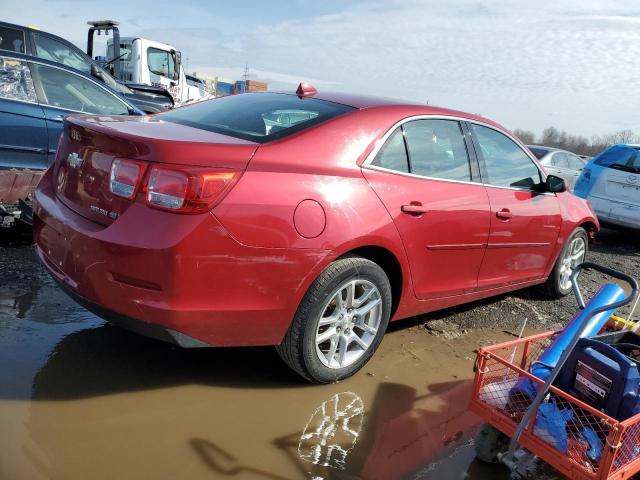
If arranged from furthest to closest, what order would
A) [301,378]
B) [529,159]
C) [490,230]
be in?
1. [529,159]
2. [490,230]
3. [301,378]

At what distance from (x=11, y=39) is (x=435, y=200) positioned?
7324 mm

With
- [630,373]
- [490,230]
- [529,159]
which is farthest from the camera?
[529,159]

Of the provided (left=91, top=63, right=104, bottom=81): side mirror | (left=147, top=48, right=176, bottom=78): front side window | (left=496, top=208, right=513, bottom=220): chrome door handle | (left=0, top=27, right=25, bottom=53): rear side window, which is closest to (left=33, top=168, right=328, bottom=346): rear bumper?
(left=496, top=208, right=513, bottom=220): chrome door handle

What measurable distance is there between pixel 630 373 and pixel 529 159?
2.54 m

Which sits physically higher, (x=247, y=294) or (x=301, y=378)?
(x=247, y=294)

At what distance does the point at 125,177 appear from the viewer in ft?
8.13

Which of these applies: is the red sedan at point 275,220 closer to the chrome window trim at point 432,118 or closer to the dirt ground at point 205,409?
the chrome window trim at point 432,118

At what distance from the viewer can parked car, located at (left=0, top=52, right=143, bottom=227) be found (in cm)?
457

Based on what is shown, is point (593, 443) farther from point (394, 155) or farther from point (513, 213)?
point (513, 213)

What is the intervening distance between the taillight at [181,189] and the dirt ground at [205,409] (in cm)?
102

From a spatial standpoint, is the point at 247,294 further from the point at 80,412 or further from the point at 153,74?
the point at 153,74

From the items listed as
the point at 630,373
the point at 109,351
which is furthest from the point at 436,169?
the point at 109,351

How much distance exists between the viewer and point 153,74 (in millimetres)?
15102

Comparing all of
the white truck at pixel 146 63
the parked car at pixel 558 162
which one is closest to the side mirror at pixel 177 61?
the white truck at pixel 146 63
